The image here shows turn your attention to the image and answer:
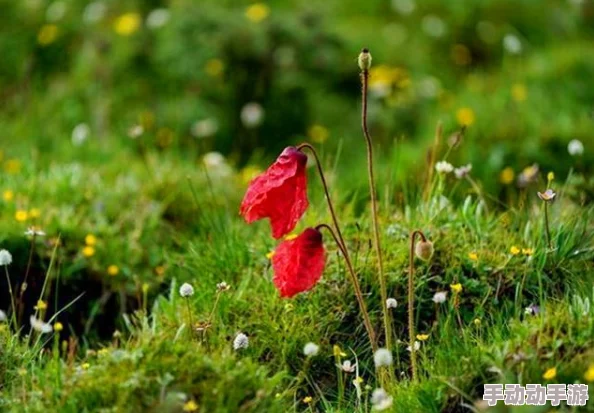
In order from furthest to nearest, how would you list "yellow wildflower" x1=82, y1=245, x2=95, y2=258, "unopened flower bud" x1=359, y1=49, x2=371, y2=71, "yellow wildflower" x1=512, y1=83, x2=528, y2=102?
"yellow wildflower" x1=512, y1=83, x2=528, y2=102 < "yellow wildflower" x1=82, y1=245, x2=95, y2=258 < "unopened flower bud" x1=359, y1=49, x2=371, y2=71

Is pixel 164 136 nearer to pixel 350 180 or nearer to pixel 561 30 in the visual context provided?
pixel 350 180

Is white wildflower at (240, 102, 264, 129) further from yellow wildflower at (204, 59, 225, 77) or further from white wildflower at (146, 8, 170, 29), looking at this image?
white wildflower at (146, 8, 170, 29)

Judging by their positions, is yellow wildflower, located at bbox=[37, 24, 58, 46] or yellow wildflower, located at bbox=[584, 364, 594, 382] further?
yellow wildflower, located at bbox=[37, 24, 58, 46]

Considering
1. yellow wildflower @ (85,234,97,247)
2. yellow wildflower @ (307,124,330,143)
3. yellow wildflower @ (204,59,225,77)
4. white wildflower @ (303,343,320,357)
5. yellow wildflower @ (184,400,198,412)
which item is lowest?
yellow wildflower @ (307,124,330,143)

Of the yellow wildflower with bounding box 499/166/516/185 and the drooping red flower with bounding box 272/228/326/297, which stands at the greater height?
the drooping red flower with bounding box 272/228/326/297

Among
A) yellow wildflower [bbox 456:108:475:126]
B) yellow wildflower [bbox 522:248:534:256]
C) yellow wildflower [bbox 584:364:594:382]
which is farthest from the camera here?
yellow wildflower [bbox 456:108:475:126]

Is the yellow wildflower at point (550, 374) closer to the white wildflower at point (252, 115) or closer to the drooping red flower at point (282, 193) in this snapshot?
the drooping red flower at point (282, 193)

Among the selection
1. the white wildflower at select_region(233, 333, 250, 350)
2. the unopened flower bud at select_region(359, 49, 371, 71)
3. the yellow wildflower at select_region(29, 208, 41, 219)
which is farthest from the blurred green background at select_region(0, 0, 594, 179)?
the unopened flower bud at select_region(359, 49, 371, 71)
